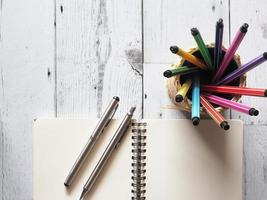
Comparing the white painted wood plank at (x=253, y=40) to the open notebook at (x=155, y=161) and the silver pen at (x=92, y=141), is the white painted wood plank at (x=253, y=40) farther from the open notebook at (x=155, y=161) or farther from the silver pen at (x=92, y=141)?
the silver pen at (x=92, y=141)

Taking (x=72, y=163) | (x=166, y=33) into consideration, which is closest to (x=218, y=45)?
(x=166, y=33)

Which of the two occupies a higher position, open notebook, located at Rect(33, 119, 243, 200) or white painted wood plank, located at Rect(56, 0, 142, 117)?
white painted wood plank, located at Rect(56, 0, 142, 117)

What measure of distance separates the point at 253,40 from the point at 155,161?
0.20m

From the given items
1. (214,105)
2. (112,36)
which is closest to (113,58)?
(112,36)

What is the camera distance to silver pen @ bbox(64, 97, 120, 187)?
432mm

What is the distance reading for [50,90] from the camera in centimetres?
46

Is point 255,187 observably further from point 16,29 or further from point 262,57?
point 16,29

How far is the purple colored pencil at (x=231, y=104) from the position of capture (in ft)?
1.14

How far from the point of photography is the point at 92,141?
0.43 meters

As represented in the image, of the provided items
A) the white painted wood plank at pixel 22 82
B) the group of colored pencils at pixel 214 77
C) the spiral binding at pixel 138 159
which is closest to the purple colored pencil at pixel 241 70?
the group of colored pencils at pixel 214 77

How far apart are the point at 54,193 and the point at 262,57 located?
278 mm

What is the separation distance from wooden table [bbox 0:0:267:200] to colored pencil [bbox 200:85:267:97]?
0.08 m

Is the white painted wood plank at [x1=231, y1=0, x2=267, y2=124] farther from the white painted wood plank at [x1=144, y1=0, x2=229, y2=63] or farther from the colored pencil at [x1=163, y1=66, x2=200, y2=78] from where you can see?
the colored pencil at [x1=163, y1=66, x2=200, y2=78]

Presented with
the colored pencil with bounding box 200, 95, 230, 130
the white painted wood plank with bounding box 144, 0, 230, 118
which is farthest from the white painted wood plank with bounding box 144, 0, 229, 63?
the colored pencil with bounding box 200, 95, 230, 130
